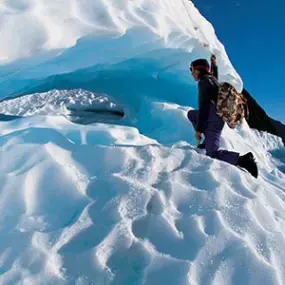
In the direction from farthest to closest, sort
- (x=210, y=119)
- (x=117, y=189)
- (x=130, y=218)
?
(x=210, y=119) < (x=117, y=189) < (x=130, y=218)

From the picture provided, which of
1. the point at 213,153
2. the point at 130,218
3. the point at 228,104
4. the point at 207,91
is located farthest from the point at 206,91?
the point at 130,218

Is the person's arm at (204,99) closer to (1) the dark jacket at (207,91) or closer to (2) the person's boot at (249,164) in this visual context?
(1) the dark jacket at (207,91)

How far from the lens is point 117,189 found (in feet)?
7.57

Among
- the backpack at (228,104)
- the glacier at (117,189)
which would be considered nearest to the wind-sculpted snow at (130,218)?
the glacier at (117,189)

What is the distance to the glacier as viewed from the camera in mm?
1832

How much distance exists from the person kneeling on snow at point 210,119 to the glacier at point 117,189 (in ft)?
0.79

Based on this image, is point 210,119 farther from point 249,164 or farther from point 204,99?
point 249,164

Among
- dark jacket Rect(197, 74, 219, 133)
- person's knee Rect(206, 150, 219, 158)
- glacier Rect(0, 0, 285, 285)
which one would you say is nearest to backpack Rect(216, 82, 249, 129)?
dark jacket Rect(197, 74, 219, 133)

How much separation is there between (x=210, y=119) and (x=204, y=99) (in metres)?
0.18

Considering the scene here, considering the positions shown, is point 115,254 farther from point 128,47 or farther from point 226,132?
point 226,132

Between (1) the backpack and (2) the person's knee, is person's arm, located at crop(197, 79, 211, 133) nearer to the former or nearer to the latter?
(1) the backpack

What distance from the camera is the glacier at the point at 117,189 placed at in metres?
1.83

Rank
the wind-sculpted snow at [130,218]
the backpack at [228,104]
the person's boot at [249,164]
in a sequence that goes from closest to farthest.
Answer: the wind-sculpted snow at [130,218]
the backpack at [228,104]
the person's boot at [249,164]

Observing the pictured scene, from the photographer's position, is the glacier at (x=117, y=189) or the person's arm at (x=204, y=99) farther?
the person's arm at (x=204, y=99)
